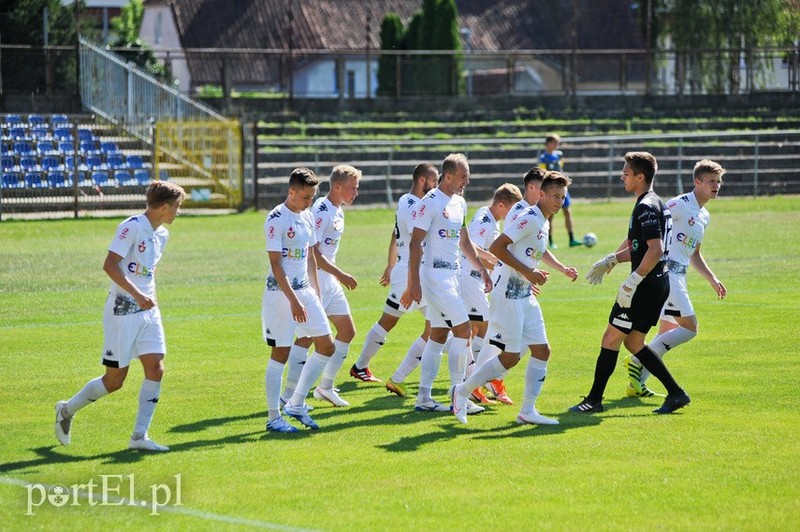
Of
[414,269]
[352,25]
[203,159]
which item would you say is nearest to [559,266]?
[414,269]

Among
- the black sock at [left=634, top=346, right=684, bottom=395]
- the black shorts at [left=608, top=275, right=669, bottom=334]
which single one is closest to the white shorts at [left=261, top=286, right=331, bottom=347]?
the black shorts at [left=608, top=275, right=669, bottom=334]

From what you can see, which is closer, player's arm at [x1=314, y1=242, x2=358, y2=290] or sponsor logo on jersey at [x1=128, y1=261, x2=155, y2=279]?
sponsor logo on jersey at [x1=128, y1=261, x2=155, y2=279]

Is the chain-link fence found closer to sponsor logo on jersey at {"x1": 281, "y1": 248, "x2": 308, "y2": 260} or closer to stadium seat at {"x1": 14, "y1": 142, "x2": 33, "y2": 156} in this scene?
stadium seat at {"x1": 14, "y1": 142, "x2": 33, "y2": 156}

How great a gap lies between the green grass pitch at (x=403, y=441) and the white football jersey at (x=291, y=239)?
1.24 meters

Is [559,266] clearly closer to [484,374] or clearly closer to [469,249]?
[469,249]

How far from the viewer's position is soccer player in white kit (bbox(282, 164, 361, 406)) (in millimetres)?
9922

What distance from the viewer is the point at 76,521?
6.73m

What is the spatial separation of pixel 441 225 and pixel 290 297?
1638 millimetres

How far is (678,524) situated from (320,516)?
2028 mm

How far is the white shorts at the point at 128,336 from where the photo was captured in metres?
8.29

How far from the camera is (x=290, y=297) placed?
8.91m

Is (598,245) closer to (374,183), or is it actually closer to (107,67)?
(374,183)

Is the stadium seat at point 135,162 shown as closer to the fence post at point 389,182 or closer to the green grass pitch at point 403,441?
the fence post at point 389,182

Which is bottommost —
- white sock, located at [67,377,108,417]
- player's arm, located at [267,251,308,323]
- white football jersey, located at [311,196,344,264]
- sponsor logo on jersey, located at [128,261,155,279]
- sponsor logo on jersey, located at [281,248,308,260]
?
white sock, located at [67,377,108,417]
